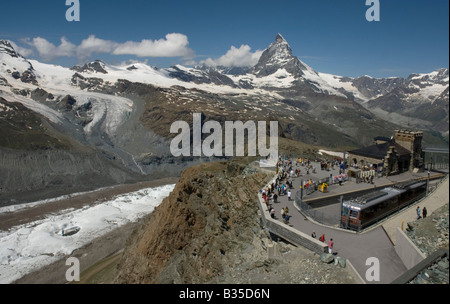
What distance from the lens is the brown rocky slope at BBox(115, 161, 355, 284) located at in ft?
80.6

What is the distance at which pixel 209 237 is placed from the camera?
32.3 meters

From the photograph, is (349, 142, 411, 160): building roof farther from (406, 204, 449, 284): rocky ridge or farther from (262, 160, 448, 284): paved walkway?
(406, 204, 449, 284): rocky ridge

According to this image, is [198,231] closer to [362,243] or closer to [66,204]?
[362,243]

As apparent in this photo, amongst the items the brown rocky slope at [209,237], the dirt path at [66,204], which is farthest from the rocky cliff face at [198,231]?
the dirt path at [66,204]

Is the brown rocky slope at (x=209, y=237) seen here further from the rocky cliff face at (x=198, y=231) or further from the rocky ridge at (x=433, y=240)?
the rocky ridge at (x=433, y=240)

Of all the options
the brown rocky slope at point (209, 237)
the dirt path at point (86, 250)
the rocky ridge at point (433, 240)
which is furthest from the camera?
the dirt path at point (86, 250)

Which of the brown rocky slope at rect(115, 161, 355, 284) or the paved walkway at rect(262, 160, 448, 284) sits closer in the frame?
the paved walkway at rect(262, 160, 448, 284)

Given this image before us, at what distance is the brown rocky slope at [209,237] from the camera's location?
24578 mm

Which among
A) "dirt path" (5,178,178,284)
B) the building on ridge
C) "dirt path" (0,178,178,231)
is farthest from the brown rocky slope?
"dirt path" (0,178,178,231)

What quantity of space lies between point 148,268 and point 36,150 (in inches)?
3621

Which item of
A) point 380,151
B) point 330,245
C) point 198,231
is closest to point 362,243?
point 330,245

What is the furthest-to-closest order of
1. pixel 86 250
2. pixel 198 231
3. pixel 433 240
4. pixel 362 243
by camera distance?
pixel 86 250, pixel 198 231, pixel 362 243, pixel 433 240
